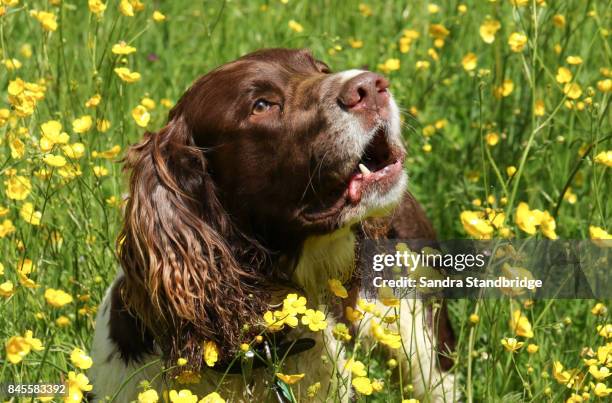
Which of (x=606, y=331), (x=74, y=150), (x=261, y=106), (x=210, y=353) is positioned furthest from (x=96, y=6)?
(x=606, y=331)

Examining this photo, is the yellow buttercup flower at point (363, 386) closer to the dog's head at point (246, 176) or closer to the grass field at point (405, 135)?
the grass field at point (405, 135)

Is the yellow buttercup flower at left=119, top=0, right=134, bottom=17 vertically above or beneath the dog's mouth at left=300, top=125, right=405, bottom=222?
above

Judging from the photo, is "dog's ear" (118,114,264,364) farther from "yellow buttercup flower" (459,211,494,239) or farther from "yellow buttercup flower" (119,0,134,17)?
"yellow buttercup flower" (459,211,494,239)

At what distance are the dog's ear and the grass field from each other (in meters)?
0.22

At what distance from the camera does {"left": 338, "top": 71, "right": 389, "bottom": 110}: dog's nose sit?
312 centimetres

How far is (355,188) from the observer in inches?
129

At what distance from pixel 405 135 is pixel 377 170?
1643 millimetres

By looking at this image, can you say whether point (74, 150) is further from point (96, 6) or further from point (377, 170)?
point (377, 170)

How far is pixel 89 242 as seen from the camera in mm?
3803

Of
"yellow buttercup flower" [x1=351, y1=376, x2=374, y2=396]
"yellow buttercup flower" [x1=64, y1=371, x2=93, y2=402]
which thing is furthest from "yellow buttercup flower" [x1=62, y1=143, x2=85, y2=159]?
"yellow buttercup flower" [x1=351, y1=376, x2=374, y2=396]

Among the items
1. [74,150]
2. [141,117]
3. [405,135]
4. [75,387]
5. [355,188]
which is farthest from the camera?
[405,135]

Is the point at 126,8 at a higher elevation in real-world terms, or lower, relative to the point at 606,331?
higher

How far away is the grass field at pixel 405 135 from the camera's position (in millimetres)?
3254

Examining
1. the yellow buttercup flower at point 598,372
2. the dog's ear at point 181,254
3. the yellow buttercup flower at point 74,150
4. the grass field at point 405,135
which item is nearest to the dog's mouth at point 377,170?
the grass field at point 405,135
